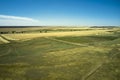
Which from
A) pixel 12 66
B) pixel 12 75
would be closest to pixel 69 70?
pixel 12 75

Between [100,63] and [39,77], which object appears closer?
[39,77]

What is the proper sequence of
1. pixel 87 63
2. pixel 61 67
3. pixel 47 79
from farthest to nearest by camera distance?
1. pixel 87 63
2. pixel 61 67
3. pixel 47 79

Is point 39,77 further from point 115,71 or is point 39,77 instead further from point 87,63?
point 115,71

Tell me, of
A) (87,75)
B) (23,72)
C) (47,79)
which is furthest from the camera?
(23,72)

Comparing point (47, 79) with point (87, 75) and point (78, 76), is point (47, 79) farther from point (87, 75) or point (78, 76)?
point (87, 75)

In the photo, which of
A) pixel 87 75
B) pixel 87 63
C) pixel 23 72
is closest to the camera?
pixel 87 75

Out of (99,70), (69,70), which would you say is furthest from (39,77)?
(99,70)

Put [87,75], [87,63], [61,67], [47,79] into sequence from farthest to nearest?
[87,63], [61,67], [87,75], [47,79]

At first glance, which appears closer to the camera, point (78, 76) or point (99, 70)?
point (78, 76)
